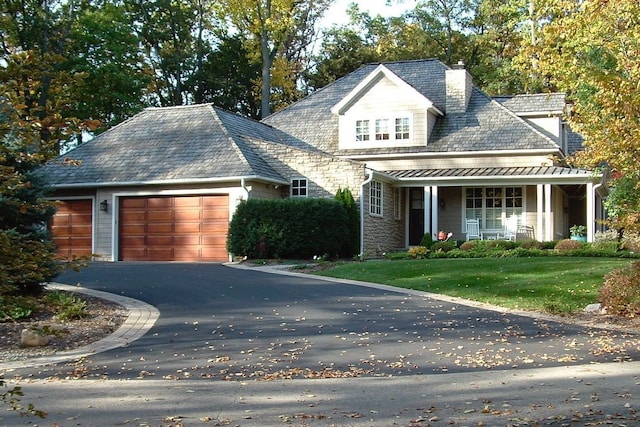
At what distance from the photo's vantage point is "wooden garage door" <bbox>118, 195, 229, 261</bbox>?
77.5 ft

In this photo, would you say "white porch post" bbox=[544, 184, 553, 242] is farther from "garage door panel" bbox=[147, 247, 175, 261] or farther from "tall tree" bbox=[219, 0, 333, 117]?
"tall tree" bbox=[219, 0, 333, 117]

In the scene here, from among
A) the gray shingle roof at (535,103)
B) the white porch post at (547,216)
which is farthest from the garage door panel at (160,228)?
the gray shingle roof at (535,103)

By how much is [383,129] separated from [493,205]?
16.8 feet

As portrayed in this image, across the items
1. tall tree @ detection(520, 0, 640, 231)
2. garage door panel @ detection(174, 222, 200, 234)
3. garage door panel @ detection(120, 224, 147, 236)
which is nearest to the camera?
tall tree @ detection(520, 0, 640, 231)

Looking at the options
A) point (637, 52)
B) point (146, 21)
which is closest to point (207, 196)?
point (637, 52)

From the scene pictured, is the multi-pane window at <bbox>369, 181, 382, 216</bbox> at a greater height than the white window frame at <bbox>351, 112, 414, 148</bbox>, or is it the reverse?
the white window frame at <bbox>351, 112, 414, 148</bbox>

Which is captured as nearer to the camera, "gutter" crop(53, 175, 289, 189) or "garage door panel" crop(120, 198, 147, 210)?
"gutter" crop(53, 175, 289, 189)

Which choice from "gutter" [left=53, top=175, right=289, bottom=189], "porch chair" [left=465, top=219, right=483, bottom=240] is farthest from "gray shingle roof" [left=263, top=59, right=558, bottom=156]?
"gutter" [left=53, top=175, right=289, bottom=189]

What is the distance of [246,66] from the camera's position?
46.6 m

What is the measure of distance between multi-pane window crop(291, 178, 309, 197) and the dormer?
4.44 metres

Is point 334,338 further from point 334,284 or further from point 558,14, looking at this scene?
point 558,14

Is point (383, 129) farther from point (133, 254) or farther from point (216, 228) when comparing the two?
point (133, 254)

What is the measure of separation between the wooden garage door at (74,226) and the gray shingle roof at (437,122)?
9312 mm

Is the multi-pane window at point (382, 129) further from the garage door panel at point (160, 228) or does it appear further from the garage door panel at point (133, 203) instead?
the garage door panel at point (133, 203)
